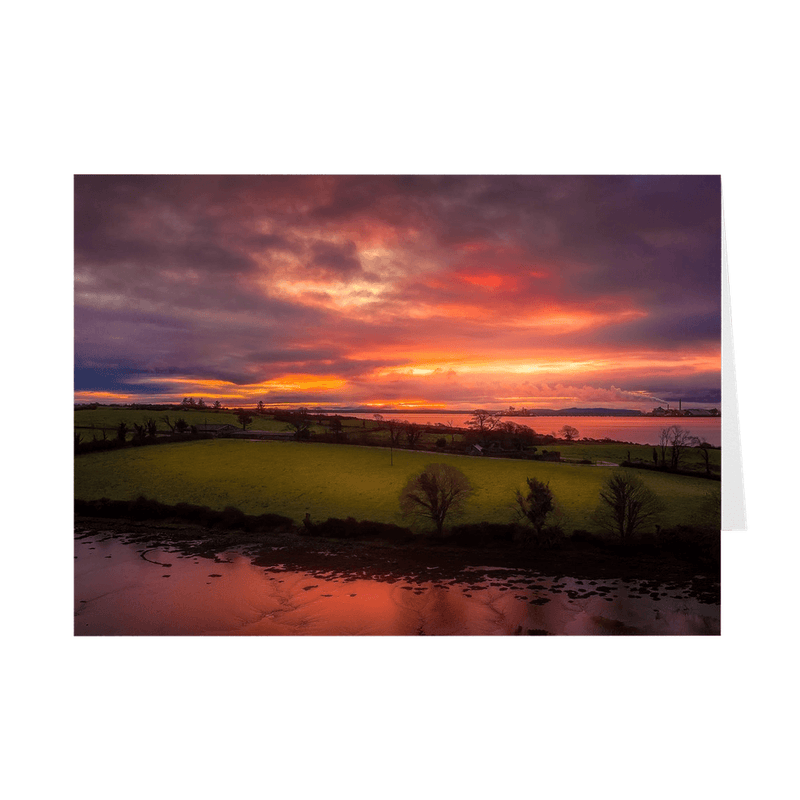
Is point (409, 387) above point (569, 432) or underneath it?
above

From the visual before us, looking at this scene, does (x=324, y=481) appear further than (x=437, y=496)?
Yes

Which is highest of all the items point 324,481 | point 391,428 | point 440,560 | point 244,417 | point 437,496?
point 244,417

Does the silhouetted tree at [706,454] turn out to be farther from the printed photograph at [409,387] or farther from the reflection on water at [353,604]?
the reflection on water at [353,604]

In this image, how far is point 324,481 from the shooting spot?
4309 millimetres

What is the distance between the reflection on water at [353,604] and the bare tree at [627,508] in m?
0.47

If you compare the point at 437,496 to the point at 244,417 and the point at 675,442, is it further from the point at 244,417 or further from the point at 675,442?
the point at 675,442

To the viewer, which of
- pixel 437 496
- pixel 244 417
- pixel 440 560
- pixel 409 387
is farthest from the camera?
pixel 244 417

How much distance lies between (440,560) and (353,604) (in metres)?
0.83

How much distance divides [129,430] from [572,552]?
13.9 ft

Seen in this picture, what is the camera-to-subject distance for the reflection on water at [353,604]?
12.5 ft

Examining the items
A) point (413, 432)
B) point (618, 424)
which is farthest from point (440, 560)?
point (618, 424)

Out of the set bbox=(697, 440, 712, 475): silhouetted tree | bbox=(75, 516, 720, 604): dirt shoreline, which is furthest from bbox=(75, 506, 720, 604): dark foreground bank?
bbox=(697, 440, 712, 475): silhouetted tree

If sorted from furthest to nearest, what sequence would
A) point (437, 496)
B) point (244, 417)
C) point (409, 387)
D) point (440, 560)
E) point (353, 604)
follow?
1. point (244, 417)
2. point (409, 387)
3. point (437, 496)
4. point (440, 560)
5. point (353, 604)

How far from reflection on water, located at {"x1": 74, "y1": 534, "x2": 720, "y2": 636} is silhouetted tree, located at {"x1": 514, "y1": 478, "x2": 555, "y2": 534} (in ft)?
1.52
